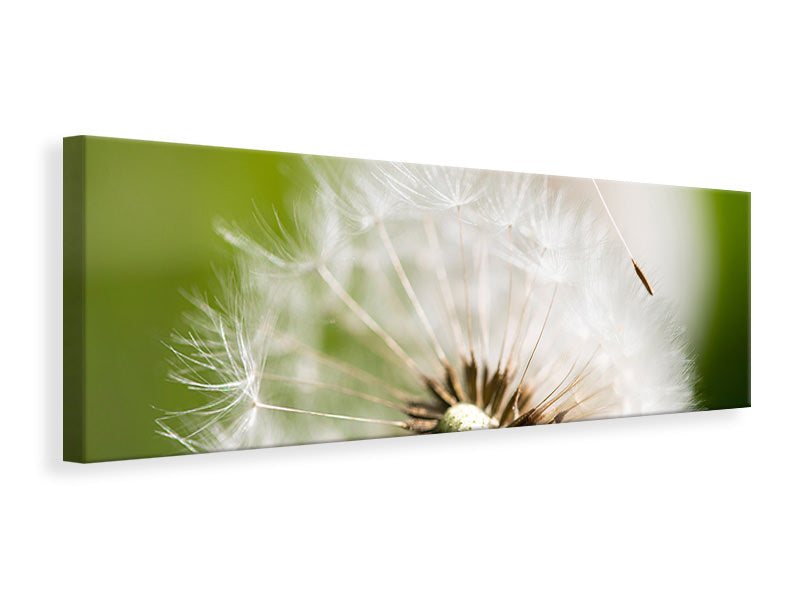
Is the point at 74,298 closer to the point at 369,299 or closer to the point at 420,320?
the point at 369,299

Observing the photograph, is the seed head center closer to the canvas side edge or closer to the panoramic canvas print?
the panoramic canvas print

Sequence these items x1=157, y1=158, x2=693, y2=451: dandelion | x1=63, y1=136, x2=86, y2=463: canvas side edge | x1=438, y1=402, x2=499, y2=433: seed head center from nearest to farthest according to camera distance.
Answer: x1=63, y1=136, x2=86, y2=463: canvas side edge → x1=157, y1=158, x2=693, y2=451: dandelion → x1=438, y1=402, x2=499, y2=433: seed head center

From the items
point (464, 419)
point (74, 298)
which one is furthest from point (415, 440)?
point (74, 298)

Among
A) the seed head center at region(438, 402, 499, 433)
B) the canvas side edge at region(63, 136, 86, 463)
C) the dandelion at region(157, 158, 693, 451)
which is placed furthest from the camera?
the seed head center at region(438, 402, 499, 433)

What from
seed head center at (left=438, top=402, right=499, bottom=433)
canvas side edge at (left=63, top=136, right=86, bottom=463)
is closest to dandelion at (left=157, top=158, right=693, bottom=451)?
seed head center at (left=438, top=402, right=499, bottom=433)

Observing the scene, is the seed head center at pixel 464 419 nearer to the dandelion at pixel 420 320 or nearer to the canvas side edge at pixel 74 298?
the dandelion at pixel 420 320

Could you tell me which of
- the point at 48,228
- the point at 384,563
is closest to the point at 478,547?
the point at 384,563
